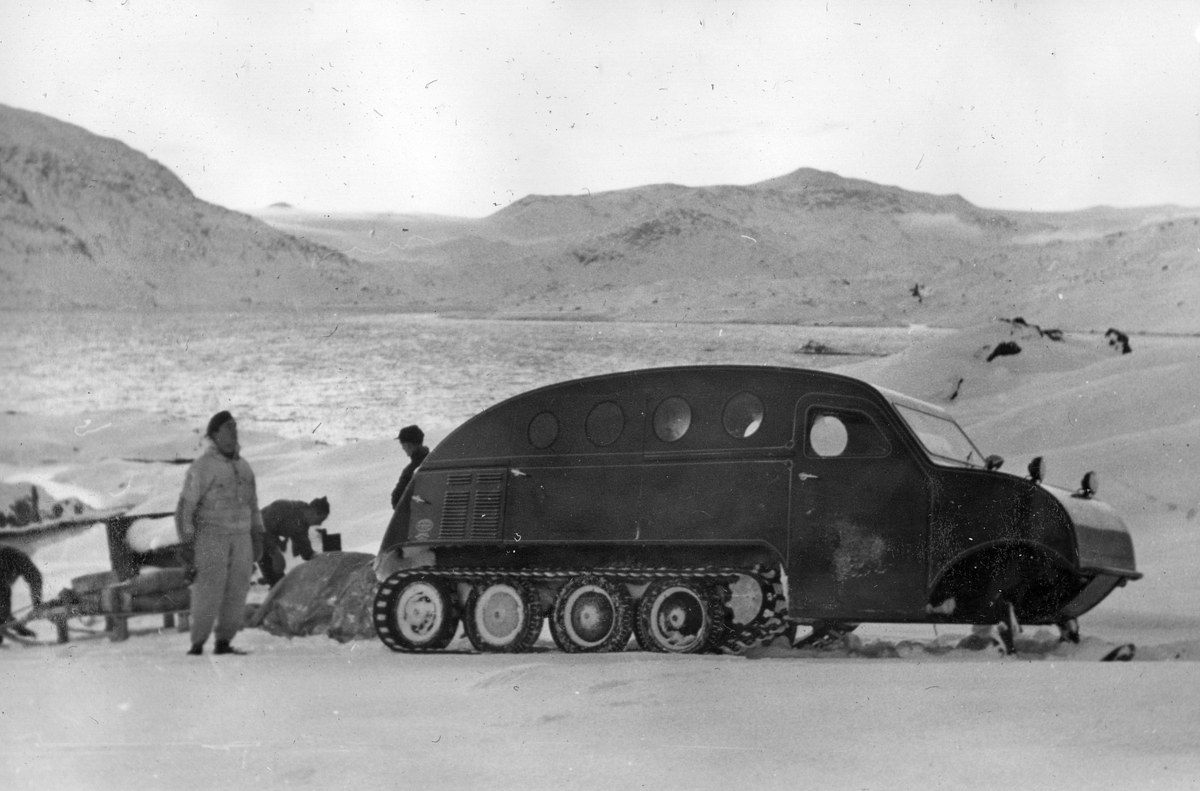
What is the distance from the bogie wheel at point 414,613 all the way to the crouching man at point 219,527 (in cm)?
95

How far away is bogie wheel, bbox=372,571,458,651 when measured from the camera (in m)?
7.64

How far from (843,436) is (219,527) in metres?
3.71

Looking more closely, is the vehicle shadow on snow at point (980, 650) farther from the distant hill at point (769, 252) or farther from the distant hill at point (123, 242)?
the distant hill at point (123, 242)

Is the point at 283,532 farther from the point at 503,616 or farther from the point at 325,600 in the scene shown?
the point at 503,616

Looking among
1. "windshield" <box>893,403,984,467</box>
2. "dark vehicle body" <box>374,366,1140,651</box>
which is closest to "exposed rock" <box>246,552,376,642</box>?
"dark vehicle body" <box>374,366,1140,651</box>

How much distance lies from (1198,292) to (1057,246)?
1522 mm

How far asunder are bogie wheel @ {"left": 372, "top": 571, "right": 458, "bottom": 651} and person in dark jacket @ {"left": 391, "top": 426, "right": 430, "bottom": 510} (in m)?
0.52

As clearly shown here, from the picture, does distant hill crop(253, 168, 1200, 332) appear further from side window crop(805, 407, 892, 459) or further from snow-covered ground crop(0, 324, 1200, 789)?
side window crop(805, 407, 892, 459)

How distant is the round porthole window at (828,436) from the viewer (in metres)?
6.71

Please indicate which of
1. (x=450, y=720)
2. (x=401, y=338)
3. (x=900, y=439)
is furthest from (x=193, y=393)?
(x=900, y=439)

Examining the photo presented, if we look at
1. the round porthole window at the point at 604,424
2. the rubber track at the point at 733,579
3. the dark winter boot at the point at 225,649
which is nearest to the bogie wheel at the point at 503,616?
the rubber track at the point at 733,579

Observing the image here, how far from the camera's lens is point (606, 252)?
852 centimetres

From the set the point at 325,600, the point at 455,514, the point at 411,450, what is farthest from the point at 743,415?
the point at 325,600

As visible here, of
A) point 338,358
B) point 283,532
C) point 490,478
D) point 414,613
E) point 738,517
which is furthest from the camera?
point 283,532
